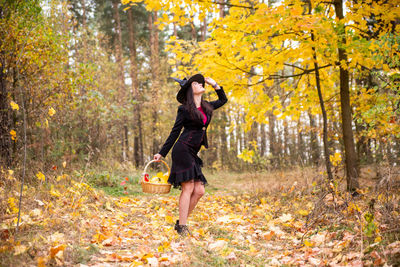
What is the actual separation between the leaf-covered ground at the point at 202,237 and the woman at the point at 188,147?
47 cm

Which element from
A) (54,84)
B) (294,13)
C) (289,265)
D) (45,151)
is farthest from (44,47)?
(289,265)

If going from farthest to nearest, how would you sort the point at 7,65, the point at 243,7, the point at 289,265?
the point at 7,65 < the point at 243,7 < the point at 289,265

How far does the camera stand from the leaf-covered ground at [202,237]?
2537 mm

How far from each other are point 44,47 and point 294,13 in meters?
5.13

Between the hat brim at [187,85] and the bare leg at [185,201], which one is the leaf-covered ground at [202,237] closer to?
the bare leg at [185,201]

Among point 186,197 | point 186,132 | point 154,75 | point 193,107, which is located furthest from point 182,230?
point 154,75

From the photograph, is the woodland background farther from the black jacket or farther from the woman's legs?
the woman's legs

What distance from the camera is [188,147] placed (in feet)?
12.5

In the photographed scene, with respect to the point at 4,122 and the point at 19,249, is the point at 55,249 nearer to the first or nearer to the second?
the point at 19,249

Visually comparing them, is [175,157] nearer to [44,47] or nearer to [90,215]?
[90,215]

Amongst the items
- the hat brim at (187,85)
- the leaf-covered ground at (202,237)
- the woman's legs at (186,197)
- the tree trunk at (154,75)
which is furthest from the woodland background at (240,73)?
the tree trunk at (154,75)

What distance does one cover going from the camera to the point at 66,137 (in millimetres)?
8312

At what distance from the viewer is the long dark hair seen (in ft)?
12.4

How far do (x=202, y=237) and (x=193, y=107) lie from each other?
1673mm
